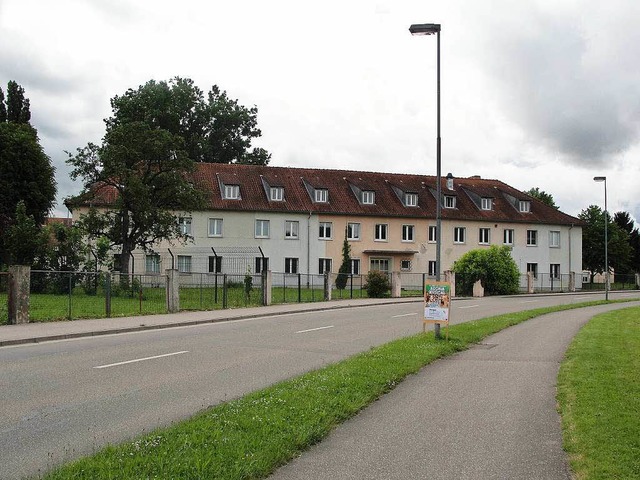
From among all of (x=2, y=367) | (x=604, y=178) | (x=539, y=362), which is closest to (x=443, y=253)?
(x=604, y=178)

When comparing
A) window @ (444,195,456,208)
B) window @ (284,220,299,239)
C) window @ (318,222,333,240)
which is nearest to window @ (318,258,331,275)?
window @ (318,222,333,240)

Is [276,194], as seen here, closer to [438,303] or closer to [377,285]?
[377,285]

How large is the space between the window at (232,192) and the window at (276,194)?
286cm

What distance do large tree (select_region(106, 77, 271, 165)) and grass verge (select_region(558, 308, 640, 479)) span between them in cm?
5587

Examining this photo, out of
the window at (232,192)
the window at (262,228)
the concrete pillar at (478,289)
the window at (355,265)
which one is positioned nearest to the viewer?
the concrete pillar at (478,289)

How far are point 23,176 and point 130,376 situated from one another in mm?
41880

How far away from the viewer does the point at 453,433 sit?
7008mm

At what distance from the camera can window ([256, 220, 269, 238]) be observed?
54.6 m

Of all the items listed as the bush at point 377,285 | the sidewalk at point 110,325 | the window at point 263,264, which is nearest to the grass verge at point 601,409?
the sidewalk at point 110,325

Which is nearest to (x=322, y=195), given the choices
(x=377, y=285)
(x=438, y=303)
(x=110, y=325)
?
(x=377, y=285)

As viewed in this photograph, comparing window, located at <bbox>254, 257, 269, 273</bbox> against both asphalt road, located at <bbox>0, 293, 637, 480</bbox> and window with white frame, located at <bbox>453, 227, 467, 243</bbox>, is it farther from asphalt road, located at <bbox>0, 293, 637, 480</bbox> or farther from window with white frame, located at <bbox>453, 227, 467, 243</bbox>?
window with white frame, located at <bbox>453, 227, 467, 243</bbox>

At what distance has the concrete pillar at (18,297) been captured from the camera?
758 inches

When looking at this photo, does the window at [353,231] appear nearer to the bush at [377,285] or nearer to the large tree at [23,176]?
the bush at [377,285]

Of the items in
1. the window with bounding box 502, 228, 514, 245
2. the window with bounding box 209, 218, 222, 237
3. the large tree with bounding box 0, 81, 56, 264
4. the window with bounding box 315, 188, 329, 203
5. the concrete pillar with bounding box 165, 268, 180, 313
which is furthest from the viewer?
the window with bounding box 502, 228, 514, 245
